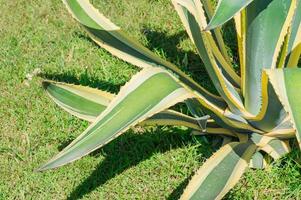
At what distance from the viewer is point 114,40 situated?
84.4 inches

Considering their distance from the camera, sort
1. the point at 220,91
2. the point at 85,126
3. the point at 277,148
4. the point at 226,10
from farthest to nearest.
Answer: the point at 85,126, the point at 277,148, the point at 220,91, the point at 226,10

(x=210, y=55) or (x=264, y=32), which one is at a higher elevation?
(x=264, y=32)

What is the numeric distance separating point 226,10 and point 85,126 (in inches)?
52.9

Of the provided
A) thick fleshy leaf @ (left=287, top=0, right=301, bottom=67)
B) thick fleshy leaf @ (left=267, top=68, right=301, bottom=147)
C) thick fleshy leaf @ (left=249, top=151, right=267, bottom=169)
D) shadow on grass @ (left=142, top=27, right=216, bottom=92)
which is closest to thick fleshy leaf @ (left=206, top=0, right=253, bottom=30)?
thick fleshy leaf @ (left=267, top=68, right=301, bottom=147)

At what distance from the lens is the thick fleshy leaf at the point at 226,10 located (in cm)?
138

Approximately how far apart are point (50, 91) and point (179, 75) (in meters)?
0.46

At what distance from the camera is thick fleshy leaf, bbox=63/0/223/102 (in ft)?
6.71

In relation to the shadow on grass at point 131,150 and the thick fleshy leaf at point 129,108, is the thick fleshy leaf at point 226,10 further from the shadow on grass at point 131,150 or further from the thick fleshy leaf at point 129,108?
the shadow on grass at point 131,150

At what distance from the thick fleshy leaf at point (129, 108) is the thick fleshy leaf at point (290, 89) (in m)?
0.29

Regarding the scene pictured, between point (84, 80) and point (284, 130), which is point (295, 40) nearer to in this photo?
point (284, 130)

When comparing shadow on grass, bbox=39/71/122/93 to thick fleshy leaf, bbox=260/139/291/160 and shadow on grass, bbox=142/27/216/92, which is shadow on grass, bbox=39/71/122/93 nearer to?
shadow on grass, bbox=142/27/216/92

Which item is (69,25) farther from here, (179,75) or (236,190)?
(236,190)

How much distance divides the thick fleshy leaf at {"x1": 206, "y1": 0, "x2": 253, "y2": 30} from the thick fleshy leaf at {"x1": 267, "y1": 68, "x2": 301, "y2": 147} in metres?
0.22

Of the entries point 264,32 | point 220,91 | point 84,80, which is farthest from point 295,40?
point 84,80
